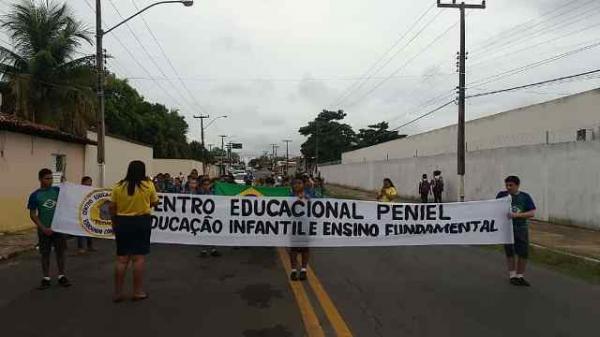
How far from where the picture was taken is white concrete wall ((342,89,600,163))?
23.4 m

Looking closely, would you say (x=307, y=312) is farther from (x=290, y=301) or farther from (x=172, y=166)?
(x=172, y=166)

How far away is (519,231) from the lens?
9.52 m

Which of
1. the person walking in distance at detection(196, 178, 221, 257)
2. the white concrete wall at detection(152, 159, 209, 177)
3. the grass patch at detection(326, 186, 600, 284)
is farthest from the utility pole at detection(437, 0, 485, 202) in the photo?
the white concrete wall at detection(152, 159, 209, 177)

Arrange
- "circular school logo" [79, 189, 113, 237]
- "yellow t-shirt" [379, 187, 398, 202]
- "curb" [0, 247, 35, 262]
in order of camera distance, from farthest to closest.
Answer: "yellow t-shirt" [379, 187, 398, 202] < "curb" [0, 247, 35, 262] < "circular school logo" [79, 189, 113, 237]

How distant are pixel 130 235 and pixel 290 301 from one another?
2.13 meters

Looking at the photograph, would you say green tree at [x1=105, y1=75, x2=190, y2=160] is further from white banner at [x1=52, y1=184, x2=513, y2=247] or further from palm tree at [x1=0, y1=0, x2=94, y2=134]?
white banner at [x1=52, y1=184, x2=513, y2=247]

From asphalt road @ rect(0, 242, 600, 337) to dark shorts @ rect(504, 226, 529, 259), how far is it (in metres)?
0.49

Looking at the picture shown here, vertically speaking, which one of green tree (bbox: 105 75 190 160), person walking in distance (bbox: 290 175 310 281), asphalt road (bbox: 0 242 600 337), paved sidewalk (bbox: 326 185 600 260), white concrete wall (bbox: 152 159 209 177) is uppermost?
green tree (bbox: 105 75 190 160)

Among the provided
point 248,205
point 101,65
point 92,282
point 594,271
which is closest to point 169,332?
point 92,282

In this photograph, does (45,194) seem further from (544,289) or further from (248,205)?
(544,289)

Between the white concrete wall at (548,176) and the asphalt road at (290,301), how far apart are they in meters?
9.05

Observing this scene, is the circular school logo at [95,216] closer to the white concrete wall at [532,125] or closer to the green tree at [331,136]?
the white concrete wall at [532,125]

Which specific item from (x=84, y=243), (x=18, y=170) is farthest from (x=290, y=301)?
(x=18, y=170)

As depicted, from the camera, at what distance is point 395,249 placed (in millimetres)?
13961
